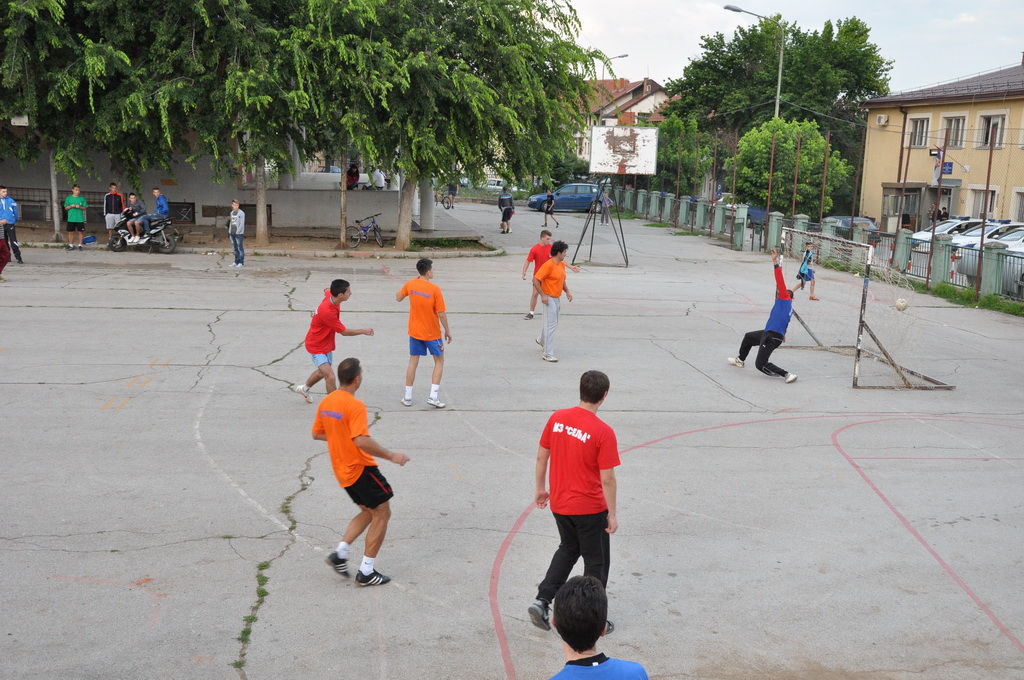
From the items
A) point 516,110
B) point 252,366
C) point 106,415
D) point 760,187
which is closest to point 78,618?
point 106,415

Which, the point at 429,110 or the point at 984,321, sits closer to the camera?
the point at 984,321

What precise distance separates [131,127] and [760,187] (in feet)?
72.6

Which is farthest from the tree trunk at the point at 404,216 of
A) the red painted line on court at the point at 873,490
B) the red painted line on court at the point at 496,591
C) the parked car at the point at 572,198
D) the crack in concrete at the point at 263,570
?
the parked car at the point at 572,198

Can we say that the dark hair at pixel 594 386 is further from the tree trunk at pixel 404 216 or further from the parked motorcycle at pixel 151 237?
the tree trunk at pixel 404 216

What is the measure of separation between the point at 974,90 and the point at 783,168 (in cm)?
958

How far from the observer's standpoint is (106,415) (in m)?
10.5

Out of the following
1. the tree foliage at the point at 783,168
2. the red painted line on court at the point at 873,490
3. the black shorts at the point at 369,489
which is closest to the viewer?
the red painted line on court at the point at 873,490

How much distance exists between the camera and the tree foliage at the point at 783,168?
1377 inches

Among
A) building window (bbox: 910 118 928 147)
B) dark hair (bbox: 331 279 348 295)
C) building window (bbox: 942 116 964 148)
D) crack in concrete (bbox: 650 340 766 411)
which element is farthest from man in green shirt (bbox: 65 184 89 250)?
building window (bbox: 910 118 928 147)

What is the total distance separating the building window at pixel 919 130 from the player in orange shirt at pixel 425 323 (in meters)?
35.3

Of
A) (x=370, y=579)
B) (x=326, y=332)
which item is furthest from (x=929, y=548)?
(x=326, y=332)

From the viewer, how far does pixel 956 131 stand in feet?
127

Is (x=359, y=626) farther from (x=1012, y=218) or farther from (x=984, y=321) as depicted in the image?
(x=1012, y=218)

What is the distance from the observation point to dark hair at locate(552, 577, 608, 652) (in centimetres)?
354
